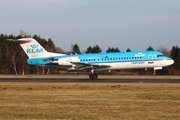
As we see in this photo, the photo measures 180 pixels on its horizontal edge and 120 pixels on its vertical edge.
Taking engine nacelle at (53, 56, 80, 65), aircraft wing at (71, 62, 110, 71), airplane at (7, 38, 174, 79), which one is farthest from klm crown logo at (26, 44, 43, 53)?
aircraft wing at (71, 62, 110, 71)

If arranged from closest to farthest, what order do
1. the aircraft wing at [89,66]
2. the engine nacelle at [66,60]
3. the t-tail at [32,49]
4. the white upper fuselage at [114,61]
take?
the aircraft wing at [89,66] < the white upper fuselage at [114,61] < the engine nacelle at [66,60] < the t-tail at [32,49]

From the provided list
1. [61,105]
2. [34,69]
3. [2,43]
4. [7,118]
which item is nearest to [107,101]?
[61,105]

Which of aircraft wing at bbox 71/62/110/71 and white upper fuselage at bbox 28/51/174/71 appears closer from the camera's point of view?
aircraft wing at bbox 71/62/110/71

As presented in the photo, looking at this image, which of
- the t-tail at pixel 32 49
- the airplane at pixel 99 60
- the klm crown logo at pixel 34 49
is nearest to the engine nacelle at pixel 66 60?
the airplane at pixel 99 60

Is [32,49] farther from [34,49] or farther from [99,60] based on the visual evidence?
[99,60]

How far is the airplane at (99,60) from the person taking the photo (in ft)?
154

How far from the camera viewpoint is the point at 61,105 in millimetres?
18594

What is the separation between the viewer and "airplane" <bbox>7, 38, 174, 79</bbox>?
1852 inches

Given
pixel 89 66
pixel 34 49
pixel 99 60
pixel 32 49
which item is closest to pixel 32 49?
pixel 32 49

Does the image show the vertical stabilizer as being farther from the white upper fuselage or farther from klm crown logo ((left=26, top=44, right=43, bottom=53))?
the white upper fuselage

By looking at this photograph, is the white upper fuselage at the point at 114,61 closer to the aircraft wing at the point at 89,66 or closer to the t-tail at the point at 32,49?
the aircraft wing at the point at 89,66

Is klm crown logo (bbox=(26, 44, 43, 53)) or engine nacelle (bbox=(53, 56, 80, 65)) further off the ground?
klm crown logo (bbox=(26, 44, 43, 53))

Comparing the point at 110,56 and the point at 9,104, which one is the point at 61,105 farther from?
the point at 110,56

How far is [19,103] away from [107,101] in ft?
15.2
